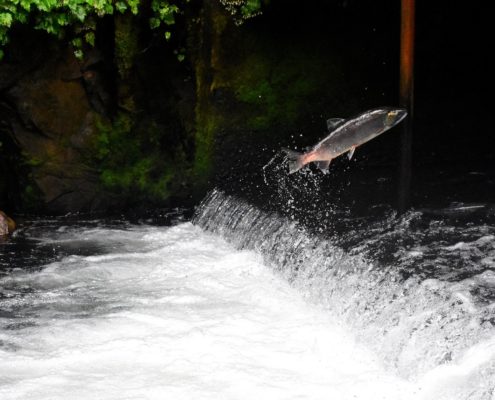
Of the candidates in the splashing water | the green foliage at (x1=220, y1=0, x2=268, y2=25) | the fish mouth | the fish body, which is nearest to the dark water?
the splashing water

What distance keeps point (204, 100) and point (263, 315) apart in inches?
147

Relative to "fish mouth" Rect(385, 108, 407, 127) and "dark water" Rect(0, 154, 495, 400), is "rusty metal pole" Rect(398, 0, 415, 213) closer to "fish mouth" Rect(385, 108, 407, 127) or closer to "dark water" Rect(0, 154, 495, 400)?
"fish mouth" Rect(385, 108, 407, 127)

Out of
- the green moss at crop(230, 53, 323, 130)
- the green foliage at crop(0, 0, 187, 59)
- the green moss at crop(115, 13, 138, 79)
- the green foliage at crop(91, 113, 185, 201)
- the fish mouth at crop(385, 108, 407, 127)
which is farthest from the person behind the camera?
the green moss at crop(230, 53, 323, 130)

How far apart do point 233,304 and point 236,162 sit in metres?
3.30

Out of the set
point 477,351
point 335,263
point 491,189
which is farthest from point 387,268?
point 491,189

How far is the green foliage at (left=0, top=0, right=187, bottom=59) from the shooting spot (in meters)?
8.02

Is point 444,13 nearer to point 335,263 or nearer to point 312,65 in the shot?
point 312,65

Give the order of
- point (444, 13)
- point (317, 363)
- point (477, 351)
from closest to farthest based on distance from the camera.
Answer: point (477, 351) → point (317, 363) → point (444, 13)

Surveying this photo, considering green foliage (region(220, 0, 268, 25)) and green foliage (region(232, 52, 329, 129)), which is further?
green foliage (region(232, 52, 329, 129))

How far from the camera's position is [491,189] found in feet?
25.4

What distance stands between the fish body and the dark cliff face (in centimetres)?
316

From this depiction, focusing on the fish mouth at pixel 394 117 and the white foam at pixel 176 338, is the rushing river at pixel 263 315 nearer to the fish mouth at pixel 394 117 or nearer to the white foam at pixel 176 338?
the white foam at pixel 176 338

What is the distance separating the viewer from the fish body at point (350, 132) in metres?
5.92

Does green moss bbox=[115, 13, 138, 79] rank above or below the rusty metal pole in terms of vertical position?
above
